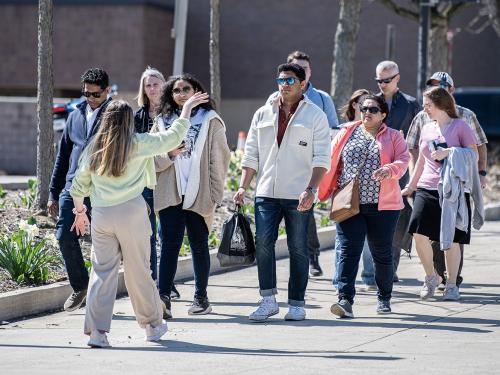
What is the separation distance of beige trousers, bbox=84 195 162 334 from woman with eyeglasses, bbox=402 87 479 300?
3.08 metres

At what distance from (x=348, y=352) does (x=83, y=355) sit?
1692 millimetres

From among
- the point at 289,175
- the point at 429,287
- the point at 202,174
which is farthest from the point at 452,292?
the point at 202,174

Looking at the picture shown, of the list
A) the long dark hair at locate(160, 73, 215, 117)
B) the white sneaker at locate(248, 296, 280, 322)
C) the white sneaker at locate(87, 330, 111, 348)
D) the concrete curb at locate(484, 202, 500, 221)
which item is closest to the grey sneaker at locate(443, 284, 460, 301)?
the white sneaker at locate(248, 296, 280, 322)

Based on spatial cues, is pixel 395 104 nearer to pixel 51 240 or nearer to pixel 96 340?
pixel 51 240

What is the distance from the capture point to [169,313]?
914 cm

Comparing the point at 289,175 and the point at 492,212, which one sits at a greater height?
the point at 289,175

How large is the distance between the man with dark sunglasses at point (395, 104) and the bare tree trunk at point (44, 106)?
377cm

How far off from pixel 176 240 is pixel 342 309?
138 cm

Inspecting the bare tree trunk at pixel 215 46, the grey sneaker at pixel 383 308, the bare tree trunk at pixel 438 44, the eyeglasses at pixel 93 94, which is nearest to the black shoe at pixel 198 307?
the grey sneaker at pixel 383 308

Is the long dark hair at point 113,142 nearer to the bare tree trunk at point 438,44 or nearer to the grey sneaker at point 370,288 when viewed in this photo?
the grey sneaker at point 370,288

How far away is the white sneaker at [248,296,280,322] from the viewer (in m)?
9.00

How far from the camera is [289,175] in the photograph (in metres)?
8.95

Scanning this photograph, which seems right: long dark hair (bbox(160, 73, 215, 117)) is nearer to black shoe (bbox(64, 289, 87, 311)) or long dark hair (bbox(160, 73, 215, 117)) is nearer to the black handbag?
the black handbag

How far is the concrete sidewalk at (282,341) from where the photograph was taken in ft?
23.5
